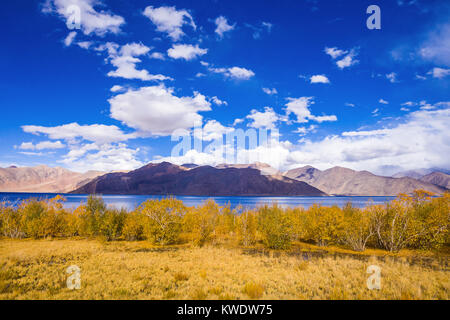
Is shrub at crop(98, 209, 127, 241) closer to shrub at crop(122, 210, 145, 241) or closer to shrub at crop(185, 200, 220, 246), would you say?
shrub at crop(122, 210, 145, 241)

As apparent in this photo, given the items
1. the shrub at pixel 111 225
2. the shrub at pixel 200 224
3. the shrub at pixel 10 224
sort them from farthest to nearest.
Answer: the shrub at pixel 10 224 < the shrub at pixel 111 225 < the shrub at pixel 200 224

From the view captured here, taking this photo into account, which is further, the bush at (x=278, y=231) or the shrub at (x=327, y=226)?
the shrub at (x=327, y=226)

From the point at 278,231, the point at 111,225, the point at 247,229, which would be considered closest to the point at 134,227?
the point at 111,225

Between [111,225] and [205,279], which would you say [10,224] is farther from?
[205,279]

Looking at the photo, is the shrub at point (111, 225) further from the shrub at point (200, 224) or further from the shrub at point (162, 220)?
the shrub at point (200, 224)

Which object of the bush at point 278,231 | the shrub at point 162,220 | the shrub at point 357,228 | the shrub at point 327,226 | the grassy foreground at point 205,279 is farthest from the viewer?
the shrub at point 327,226

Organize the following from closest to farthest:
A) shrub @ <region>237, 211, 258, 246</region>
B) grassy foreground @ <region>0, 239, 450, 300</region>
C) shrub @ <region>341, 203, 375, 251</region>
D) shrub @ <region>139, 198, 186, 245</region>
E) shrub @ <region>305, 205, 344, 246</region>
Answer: grassy foreground @ <region>0, 239, 450, 300</region>, shrub @ <region>341, 203, 375, 251</region>, shrub @ <region>139, 198, 186, 245</region>, shrub @ <region>305, 205, 344, 246</region>, shrub @ <region>237, 211, 258, 246</region>

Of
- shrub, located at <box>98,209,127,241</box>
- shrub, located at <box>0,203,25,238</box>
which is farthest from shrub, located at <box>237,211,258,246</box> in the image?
shrub, located at <box>0,203,25,238</box>

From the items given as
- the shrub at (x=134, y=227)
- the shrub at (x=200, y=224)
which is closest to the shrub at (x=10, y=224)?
the shrub at (x=134, y=227)

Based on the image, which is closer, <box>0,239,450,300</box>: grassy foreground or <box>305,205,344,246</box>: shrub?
<box>0,239,450,300</box>: grassy foreground
